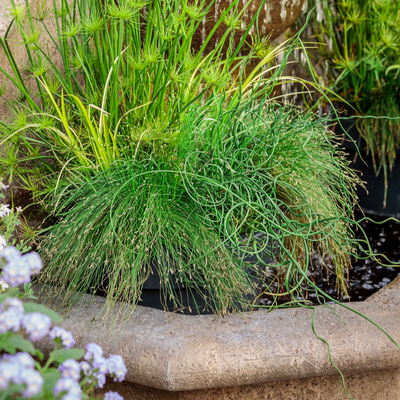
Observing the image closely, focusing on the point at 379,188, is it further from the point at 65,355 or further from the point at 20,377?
the point at 20,377

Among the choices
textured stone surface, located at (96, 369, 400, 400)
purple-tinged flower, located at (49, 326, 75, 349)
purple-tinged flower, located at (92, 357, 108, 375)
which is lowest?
textured stone surface, located at (96, 369, 400, 400)

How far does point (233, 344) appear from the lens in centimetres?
98

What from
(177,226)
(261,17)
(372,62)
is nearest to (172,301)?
(177,226)

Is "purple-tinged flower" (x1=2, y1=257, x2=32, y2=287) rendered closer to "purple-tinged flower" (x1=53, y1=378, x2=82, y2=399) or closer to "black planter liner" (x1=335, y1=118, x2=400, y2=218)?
"purple-tinged flower" (x1=53, y1=378, x2=82, y2=399)

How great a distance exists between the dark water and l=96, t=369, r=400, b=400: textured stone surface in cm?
27

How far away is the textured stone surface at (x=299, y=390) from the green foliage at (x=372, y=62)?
1.40m

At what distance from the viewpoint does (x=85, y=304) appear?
114cm

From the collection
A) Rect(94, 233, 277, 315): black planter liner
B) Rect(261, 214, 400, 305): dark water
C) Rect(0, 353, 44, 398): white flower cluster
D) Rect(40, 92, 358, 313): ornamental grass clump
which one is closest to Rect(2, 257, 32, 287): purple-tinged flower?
Rect(0, 353, 44, 398): white flower cluster

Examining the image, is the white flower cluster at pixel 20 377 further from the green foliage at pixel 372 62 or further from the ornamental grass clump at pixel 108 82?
the green foliage at pixel 372 62

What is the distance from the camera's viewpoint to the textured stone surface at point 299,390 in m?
1.02

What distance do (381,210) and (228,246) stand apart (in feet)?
5.38

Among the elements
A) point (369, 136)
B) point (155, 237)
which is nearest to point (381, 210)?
point (369, 136)

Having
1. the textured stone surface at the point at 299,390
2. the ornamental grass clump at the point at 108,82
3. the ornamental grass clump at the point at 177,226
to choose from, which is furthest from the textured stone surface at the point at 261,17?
the textured stone surface at the point at 299,390

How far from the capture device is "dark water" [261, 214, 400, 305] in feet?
4.96
